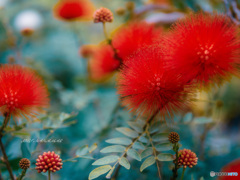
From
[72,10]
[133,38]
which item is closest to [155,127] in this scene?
[133,38]

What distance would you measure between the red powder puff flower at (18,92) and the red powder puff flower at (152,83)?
8.8 inches

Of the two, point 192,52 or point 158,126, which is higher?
point 192,52

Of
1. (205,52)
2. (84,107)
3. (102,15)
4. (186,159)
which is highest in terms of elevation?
(102,15)

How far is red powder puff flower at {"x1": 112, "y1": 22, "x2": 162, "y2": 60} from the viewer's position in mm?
698

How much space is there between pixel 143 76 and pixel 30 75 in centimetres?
30

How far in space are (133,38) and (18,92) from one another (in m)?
0.34

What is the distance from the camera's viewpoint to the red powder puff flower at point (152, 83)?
1.81 ft

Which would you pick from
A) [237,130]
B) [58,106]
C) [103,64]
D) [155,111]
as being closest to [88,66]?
[58,106]

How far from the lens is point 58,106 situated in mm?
1070

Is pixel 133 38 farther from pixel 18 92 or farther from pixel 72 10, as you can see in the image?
pixel 72 10

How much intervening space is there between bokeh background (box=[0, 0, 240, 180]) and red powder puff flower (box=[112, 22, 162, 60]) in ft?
0.55

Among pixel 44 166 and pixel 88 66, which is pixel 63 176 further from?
pixel 88 66

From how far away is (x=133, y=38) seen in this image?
2.35ft

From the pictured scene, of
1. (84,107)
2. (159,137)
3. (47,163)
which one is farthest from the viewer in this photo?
(84,107)
